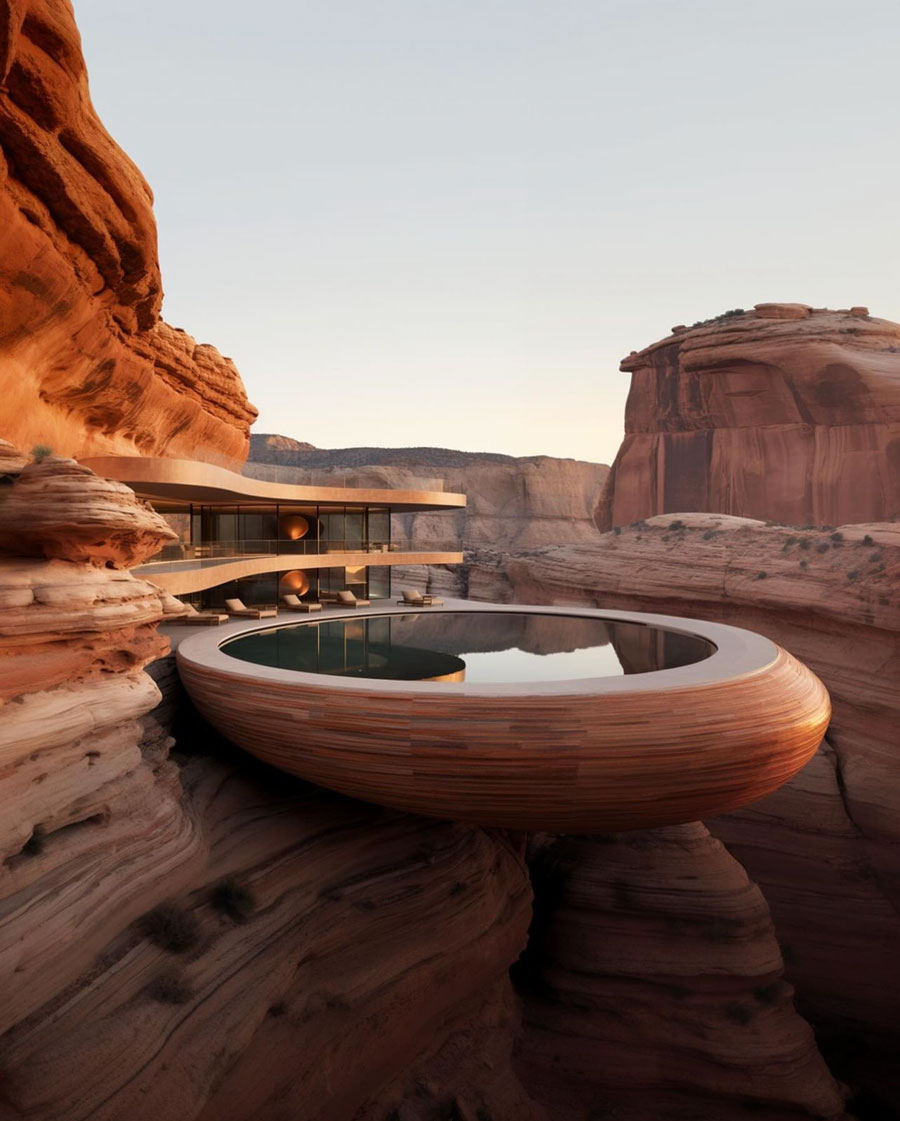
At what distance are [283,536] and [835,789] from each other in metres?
18.5

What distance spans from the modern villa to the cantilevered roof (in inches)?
1.4

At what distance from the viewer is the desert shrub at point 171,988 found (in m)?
7.16


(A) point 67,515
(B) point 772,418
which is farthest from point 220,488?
(B) point 772,418

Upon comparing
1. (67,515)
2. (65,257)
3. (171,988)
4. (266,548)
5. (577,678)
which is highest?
(65,257)

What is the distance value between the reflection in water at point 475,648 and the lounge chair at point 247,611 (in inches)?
63.4

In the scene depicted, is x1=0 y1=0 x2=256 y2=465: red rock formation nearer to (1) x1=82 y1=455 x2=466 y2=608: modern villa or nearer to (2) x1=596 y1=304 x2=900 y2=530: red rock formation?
(1) x1=82 y1=455 x2=466 y2=608: modern villa

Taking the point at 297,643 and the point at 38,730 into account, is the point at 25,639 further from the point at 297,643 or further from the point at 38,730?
the point at 297,643

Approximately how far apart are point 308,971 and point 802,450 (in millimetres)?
35702

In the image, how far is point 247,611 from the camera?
1852 centimetres

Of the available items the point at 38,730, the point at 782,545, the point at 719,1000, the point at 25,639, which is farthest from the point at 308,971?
the point at 782,545

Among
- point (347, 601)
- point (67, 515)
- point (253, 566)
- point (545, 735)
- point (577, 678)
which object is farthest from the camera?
point (347, 601)

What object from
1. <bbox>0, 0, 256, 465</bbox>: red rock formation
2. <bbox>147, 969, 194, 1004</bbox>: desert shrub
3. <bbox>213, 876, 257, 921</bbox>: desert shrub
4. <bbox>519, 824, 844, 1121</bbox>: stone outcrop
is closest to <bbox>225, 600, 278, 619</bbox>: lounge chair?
<bbox>0, 0, 256, 465</bbox>: red rock formation

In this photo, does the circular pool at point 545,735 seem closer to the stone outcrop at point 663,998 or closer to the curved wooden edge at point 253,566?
the curved wooden edge at point 253,566

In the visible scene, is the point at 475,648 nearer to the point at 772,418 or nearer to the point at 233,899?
the point at 233,899
